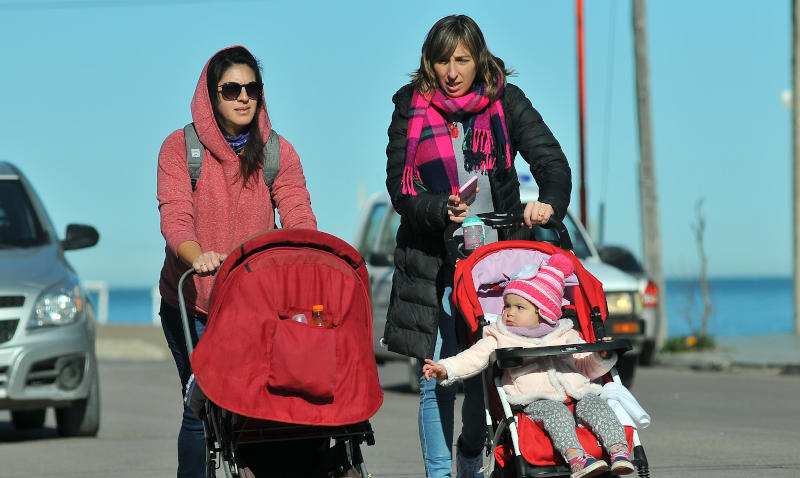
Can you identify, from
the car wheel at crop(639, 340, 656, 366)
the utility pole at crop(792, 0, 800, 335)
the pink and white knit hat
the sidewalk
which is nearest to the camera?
the pink and white knit hat

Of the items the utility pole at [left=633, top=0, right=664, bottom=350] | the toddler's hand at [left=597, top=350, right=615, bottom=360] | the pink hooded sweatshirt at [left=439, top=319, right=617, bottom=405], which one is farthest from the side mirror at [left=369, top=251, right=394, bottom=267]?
the utility pole at [left=633, top=0, right=664, bottom=350]

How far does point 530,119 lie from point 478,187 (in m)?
0.36

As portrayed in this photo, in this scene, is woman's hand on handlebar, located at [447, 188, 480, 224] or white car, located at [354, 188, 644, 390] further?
white car, located at [354, 188, 644, 390]

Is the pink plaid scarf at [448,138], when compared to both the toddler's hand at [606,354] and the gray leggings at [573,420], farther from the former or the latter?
the gray leggings at [573,420]

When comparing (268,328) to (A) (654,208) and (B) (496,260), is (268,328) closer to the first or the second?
(B) (496,260)

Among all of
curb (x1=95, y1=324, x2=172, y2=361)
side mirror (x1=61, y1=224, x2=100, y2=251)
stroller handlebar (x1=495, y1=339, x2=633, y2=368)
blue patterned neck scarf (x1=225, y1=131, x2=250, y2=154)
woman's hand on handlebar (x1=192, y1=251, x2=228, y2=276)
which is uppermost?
blue patterned neck scarf (x1=225, y1=131, x2=250, y2=154)

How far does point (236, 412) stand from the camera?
5.25 meters

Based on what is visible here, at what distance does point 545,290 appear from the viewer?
5844 mm

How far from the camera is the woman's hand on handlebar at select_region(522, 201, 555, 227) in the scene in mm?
5965

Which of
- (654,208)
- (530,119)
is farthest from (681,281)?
(530,119)

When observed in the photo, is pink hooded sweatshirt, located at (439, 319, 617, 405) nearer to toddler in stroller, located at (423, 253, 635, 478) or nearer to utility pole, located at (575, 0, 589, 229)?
toddler in stroller, located at (423, 253, 635, 478)

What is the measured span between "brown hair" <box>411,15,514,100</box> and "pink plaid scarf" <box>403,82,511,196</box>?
0.13 ft

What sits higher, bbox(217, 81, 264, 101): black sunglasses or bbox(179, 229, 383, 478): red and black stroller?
bbox(217, 81, 264, 101): black sunglasses

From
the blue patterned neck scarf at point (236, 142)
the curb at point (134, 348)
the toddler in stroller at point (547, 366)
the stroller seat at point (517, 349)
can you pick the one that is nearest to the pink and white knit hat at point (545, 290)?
the toddler in stroller at point (547, 366)
